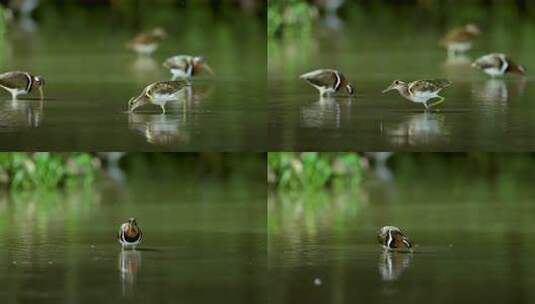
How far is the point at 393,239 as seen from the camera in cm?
683

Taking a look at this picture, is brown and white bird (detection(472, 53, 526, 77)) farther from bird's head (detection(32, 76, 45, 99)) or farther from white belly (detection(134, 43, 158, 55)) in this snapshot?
bird's head (detection(32, 76, 45, 99))

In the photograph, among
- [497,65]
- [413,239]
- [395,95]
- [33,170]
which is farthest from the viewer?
[33,170]

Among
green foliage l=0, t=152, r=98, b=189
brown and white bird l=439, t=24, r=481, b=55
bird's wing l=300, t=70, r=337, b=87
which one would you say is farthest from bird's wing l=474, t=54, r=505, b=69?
green foliage l=0, t=152, r=98, b=189

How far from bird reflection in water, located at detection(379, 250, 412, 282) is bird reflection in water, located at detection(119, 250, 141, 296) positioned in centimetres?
93

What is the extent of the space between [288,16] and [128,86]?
5.61 feet

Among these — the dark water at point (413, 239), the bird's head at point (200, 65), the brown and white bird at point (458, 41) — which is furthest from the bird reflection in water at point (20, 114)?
the brown and white bird at point (458, 41)

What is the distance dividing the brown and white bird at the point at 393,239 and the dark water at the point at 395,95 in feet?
1.19

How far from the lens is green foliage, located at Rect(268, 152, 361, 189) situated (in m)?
8.69

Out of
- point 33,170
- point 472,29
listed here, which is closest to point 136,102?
point 33,170

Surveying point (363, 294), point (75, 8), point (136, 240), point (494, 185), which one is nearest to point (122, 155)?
point (75, 8)

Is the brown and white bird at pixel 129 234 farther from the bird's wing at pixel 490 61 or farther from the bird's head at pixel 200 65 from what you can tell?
the bird's wing at pixel 490 61

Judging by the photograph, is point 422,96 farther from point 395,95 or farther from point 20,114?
point 20,114

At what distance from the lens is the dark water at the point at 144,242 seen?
6.16 m

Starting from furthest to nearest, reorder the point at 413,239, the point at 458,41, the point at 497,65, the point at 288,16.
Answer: the point at 288,16 → the point at 458,41 → the point at 497,65 → the point at 413,239
